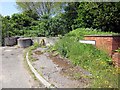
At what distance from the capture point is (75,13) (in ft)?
71.5

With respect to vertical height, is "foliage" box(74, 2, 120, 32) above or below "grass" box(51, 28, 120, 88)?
above

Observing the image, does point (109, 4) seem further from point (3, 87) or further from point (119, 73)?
point (3, 87)

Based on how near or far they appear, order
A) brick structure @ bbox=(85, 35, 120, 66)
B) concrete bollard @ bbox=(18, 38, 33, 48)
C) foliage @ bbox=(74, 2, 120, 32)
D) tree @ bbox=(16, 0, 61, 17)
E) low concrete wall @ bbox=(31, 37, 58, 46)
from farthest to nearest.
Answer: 1. tree @ bbox=(16, 0, 61, 17)
2. concrete bollard @ bbox=(18, 38, 33, 48)
3. low concrete wall @ bbox=(31, 37, 58, 46)
4. foliage @ bbox=(74, 2, 120, 32)
5. brick structure @ bbox=(85, 35, 120, 66)

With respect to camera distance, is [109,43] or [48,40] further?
[48,40]

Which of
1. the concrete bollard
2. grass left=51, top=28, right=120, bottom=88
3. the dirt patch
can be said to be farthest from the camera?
the concrete bollard

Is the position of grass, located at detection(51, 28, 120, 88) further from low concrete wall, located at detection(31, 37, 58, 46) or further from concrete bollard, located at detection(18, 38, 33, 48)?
concrete bollard, located at detection(18, 38, 33, 48)

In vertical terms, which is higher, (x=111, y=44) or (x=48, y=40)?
(x=111, y=44)

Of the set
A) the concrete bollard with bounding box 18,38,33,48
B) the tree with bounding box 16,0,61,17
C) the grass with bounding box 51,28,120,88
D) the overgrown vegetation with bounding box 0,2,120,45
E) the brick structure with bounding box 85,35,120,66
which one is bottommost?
the concrete bollard with bounding box 18,38,33,48

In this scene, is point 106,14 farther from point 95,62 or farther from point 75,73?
point 75,73

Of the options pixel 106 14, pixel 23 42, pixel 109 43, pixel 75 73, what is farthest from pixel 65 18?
pixel 75 73

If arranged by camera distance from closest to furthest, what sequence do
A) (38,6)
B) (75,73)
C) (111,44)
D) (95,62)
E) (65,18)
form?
(75,73), (95,62), (111,44), (65,18), (38,6)

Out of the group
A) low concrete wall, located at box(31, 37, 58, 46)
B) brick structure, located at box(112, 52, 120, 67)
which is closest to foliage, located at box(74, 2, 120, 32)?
low concrete wall, located at box(31, 37, 58, 46)

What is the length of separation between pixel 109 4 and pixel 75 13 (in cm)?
967

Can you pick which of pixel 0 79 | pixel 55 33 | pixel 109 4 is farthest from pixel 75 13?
pixel 0 79
